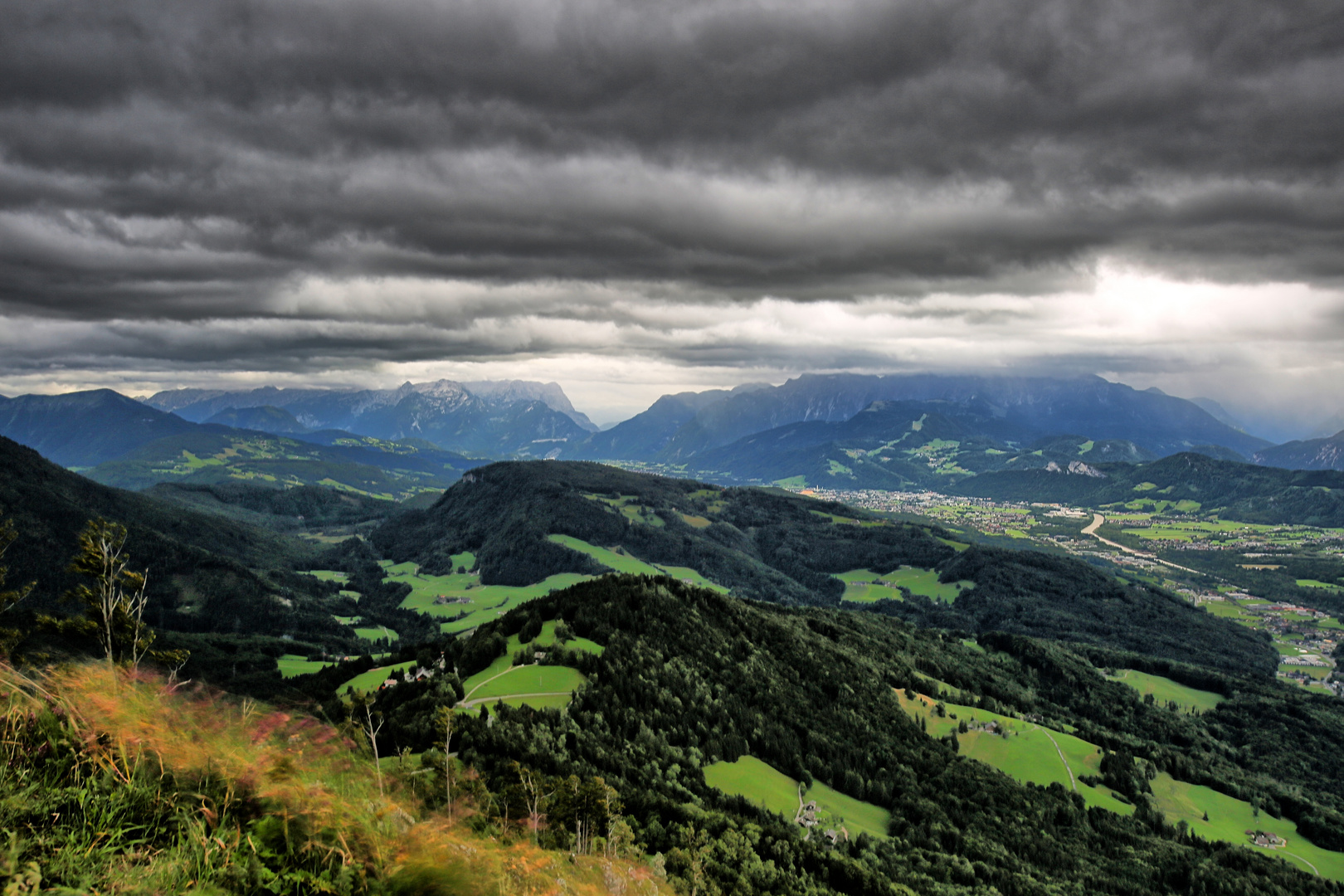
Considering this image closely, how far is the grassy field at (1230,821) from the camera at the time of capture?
A: 10162cm

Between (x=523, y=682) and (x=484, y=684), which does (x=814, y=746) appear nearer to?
(x=523, y=682)

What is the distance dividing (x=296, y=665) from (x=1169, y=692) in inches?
9472

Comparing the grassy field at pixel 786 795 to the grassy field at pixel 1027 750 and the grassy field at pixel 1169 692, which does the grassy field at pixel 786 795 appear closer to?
the grassy field at pixel 1027 750

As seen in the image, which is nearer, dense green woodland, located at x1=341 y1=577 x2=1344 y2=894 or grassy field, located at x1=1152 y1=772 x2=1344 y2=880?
dense green woodland, located at x1=341 y1=577 x2=1344 y2=894

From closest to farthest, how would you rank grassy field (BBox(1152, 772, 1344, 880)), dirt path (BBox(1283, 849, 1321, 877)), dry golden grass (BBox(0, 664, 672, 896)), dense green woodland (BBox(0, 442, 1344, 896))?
1. dry golden grass (BBox(0, 664, 672, 896))
2. dense green woodland (BBox(0, 442, 1344, 896))
3. dirt path (BBox(1283, 849, 1321, 877))
4. grassy field (BBox(1152, 772, 1344, 880))

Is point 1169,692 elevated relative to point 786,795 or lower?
lower

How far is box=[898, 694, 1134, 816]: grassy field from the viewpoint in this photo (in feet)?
352

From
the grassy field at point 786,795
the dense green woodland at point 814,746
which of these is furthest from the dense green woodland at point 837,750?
the grassy field at point 786,795

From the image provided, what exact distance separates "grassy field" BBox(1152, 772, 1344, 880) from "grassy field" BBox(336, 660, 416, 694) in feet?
440

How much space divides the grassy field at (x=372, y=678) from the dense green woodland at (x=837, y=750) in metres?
12.3

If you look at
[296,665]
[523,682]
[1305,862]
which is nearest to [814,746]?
[523,682]

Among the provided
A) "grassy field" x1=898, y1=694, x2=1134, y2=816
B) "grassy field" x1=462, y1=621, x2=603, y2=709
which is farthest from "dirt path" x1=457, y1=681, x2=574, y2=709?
"grassy field" x1=898, y1=694, x2=1134, y2=816

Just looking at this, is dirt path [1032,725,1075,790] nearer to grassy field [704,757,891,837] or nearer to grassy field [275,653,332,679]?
Answer: grassy field [704,757,891,837]

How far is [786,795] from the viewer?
84938 millimetres
